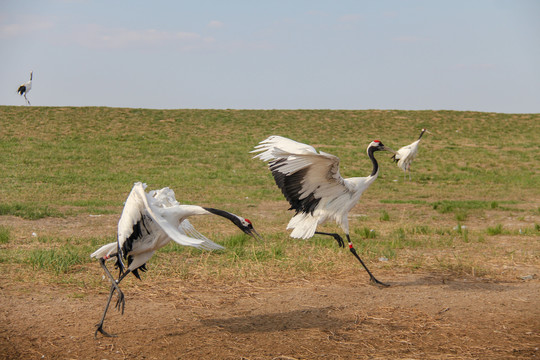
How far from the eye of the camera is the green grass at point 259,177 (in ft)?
23.3

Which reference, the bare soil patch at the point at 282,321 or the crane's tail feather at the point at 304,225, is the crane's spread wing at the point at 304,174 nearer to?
the crane's tail feather at the point at 304,225

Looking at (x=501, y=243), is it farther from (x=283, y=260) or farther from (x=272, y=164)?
(x=272, y=164)

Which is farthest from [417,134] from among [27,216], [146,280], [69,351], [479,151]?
[69,351]

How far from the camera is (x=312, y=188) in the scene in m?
6.46

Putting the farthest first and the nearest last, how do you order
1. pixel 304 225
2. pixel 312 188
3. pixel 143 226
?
1. pixel 304 225
2. pixel 312 188
3. pixel 143 226

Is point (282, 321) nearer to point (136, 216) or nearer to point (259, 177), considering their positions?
point (136, 216)

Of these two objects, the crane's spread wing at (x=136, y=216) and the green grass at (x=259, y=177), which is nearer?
the crane's spread wing at (x=136, y=216)

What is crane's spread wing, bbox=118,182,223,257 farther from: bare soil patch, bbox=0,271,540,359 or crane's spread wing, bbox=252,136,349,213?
crane's spread wing, bbox=252,136,349,213

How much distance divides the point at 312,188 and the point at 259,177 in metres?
10.4

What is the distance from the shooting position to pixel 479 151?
2181 cm

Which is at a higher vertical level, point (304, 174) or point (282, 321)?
point (304, 174)

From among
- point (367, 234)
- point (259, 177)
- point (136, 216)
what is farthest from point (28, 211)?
point (259, 177)

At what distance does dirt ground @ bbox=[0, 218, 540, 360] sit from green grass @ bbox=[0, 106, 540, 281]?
0.66 metres

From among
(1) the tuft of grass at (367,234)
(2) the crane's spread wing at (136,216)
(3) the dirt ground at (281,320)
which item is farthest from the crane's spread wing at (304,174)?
(1) the tuft of grass at (367,234)
